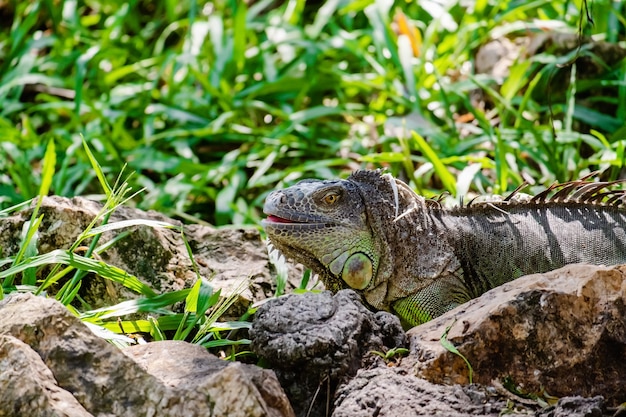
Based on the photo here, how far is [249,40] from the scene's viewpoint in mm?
8852

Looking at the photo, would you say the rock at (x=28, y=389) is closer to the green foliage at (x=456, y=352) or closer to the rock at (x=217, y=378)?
the rock at (x=217, y=378)

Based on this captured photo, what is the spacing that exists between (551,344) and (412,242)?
1.35m

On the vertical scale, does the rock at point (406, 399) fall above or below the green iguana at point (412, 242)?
above

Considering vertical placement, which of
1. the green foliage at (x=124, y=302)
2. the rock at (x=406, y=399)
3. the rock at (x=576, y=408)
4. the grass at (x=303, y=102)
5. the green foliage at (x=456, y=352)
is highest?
the rock at (x=576, y=408)

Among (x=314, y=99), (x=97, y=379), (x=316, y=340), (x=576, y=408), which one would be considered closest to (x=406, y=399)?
(x=316, y=340)

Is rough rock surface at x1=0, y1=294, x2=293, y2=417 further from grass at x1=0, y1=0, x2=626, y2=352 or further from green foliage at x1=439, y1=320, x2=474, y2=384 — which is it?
grass at x1=0, y1=0, x2=626, y2=352

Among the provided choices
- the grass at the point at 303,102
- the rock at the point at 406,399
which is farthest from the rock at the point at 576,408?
the grass at the point at 303,102

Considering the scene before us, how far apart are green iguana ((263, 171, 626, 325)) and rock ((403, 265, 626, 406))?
1138mm

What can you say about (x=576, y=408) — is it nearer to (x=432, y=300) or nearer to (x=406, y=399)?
(x=406, y=399)

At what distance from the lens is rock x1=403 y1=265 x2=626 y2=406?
10.6 ft

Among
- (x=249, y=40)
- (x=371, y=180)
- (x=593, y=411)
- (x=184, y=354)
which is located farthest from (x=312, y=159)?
(x=593, y=411)

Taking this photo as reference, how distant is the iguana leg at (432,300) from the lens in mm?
4414

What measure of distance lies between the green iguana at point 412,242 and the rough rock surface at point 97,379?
1309 mm

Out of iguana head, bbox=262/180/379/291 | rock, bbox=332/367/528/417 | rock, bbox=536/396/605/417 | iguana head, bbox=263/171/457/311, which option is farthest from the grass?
rock, bbox=536/396/605/417
